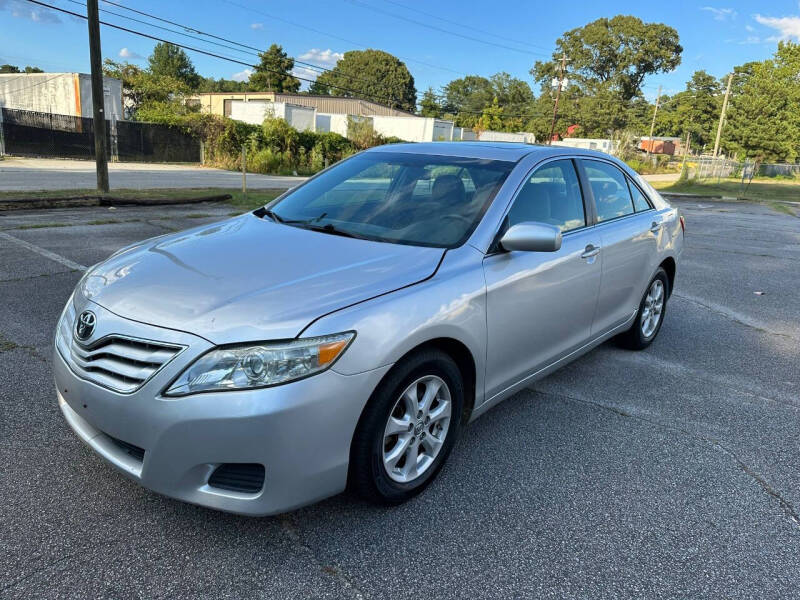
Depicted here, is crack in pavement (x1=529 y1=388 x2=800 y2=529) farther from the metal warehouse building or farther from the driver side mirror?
the metal warehouse building

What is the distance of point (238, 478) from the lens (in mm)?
2223

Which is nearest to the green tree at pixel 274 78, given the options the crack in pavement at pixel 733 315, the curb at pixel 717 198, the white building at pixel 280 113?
the white building at pixel 280 113

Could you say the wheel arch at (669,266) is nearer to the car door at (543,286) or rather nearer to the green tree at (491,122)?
the car door at (543,286)

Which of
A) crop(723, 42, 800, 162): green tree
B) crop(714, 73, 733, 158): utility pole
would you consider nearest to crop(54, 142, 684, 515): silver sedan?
crop(714, 73, 733, 158): utility pole

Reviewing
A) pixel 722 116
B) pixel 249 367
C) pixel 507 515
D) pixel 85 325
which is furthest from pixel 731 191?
pixel 85 325

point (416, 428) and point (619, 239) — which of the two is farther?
point (619, 239)

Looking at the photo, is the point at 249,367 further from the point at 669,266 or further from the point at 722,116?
the point at 722,116

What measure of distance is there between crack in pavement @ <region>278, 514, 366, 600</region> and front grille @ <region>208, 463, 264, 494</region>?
1.26 feet

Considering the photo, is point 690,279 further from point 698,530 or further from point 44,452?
point 44,452

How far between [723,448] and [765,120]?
183 ft

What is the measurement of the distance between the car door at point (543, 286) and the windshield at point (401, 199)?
0.77ft

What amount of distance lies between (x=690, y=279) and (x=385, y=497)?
6973 mm

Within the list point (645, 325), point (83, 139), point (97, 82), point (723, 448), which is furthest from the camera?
point (83, 139)

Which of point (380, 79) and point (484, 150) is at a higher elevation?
point (380, 79)
